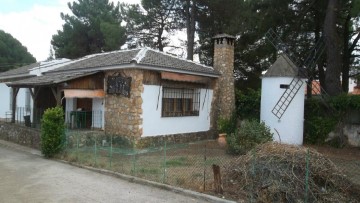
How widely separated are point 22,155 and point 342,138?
→ 14.3 m

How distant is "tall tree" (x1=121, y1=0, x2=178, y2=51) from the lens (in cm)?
2694

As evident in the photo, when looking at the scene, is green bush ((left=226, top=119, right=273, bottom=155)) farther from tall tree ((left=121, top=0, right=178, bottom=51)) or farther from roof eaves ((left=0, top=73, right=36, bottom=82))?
tall tree ((left=121, top=0, right=178, bottom=51))

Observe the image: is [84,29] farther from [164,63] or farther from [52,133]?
[52,133]

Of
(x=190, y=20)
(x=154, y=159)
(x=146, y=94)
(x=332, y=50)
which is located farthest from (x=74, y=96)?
(x=190, y=20)

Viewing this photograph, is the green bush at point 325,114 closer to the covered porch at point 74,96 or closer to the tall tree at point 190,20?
the covered porch at point 74,96

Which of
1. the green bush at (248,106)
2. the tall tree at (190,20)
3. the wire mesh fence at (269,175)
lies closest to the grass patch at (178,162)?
the wire mesh fence at (269,175)

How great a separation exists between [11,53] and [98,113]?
105 ft

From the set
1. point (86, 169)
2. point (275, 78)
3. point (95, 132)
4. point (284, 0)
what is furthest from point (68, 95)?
point (284, 0)

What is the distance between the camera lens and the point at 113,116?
14680 millimetres

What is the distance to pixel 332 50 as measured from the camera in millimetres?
18391

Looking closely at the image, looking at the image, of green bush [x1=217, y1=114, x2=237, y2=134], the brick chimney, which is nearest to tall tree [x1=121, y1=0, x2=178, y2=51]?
the brick chimney

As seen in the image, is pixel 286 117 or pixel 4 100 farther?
pixel 4 100

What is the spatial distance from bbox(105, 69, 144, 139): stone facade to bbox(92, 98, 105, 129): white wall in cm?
82

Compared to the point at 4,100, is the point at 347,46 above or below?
above
